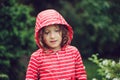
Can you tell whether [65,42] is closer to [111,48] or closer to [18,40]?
[18,40]

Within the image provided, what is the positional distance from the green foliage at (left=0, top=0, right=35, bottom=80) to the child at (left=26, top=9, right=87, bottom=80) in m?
2.76

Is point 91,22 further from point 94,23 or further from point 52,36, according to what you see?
point 52,36

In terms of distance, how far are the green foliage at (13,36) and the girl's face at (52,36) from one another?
9.21 feet

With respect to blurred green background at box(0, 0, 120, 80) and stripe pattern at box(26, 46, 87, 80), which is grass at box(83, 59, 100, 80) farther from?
stripe pattern at box(26, 46, 87, 80)

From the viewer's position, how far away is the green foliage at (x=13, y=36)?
26.0 ft

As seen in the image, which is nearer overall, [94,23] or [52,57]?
[52,57]

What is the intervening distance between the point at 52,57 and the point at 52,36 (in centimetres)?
24

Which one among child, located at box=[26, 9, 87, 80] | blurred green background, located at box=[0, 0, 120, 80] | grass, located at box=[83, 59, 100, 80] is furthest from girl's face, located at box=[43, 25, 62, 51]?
blurred green background, located at box=[0, 0, 120, 80]

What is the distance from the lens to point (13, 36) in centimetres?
817

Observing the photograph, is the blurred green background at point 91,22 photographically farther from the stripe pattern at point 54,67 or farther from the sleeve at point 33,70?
the sleeve at point 33,70

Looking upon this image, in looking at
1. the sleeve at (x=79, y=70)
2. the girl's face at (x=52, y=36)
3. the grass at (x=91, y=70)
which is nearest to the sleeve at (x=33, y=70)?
the girl's face at (x=52, y=36)

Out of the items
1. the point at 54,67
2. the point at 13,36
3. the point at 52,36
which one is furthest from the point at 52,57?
the point at 13,36

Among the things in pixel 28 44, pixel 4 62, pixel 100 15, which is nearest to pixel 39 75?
pixel 4 62

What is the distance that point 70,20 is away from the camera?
13719 mm
